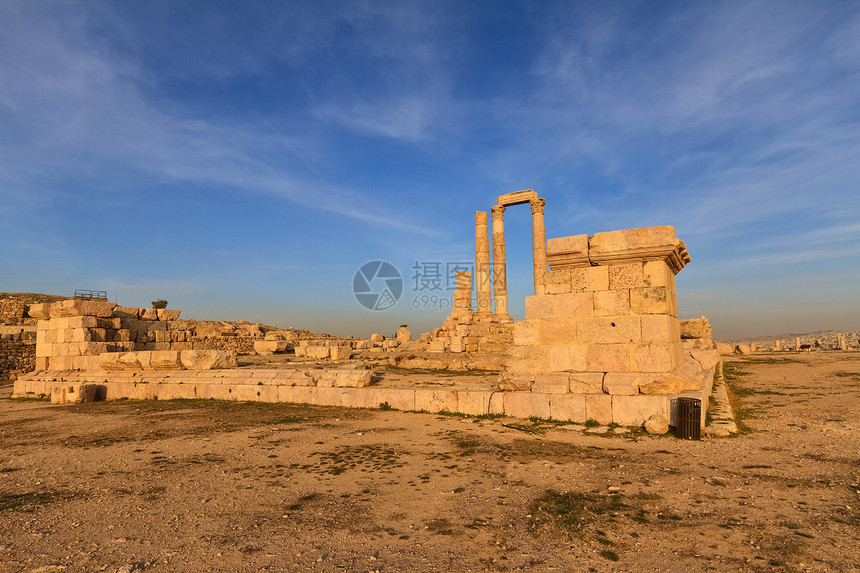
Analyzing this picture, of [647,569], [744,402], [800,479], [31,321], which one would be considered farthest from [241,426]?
[31,321]

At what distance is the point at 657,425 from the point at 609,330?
1591 mm

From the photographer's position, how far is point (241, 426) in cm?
748

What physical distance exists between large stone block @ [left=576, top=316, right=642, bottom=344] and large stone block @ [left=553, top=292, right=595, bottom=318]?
0.13m

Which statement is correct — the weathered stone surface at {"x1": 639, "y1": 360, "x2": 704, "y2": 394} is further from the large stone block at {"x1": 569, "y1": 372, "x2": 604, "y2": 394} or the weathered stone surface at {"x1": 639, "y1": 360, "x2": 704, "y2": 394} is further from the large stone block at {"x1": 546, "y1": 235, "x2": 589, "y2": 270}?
the large stone block at {"x1": 546, "y1": 235, "x2": 589, "y2": 270}

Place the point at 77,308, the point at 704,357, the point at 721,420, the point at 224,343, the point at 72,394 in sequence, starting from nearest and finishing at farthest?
the point at 721,420 → the point at 72,394 → the point at 704,357 → the point at 77,308 → the point at 224,343

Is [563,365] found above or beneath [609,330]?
beneath

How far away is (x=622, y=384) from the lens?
673 centimetres

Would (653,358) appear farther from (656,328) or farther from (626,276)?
(626,276)

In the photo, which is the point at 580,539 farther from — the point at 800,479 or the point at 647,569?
the point at 800,479

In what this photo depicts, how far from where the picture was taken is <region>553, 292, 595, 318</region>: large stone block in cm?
732

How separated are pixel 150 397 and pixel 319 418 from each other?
5.96m

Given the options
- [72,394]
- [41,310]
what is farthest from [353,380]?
[41,310]

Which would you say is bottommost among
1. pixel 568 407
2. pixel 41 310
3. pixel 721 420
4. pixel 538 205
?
pixel 721 420

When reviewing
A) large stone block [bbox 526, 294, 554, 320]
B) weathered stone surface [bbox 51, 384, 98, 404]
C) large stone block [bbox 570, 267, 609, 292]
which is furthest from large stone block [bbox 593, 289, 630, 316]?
weathered stone surface [bbox 51, 384, 98, 404]
